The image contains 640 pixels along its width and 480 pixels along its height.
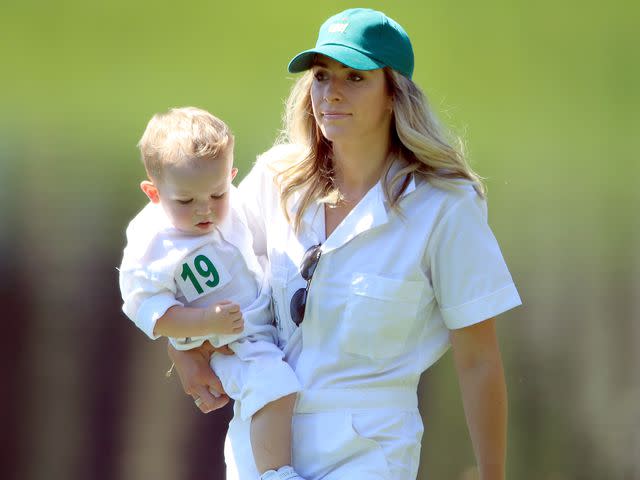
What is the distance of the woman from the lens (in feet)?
8.72

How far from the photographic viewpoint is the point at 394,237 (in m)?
2.70

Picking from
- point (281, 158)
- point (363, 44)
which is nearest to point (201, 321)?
point (281, 158)

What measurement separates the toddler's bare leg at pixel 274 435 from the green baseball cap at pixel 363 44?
820mm

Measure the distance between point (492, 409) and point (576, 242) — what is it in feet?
5.13

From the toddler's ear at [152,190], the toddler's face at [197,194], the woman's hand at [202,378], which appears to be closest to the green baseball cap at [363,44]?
the toddler's face at [197,194]

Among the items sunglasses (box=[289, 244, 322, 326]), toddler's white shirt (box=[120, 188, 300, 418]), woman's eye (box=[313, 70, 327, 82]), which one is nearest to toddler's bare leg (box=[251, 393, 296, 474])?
toddler's white shirt (box=[120, 188, 300, 418])

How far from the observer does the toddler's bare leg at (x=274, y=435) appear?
263 centimetres

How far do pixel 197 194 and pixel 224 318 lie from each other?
0.31 meters

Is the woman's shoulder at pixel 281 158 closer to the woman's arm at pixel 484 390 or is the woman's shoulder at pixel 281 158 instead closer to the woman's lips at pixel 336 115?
the woman's lips at pixel 336 115

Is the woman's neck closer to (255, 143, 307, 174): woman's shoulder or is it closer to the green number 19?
(255, 143, 307, 174): woman's shoulder

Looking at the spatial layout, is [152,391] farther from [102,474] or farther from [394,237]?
[394,237]

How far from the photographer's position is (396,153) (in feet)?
9.29

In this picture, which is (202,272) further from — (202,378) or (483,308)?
(483,308)

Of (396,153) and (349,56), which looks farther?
(396,153)
